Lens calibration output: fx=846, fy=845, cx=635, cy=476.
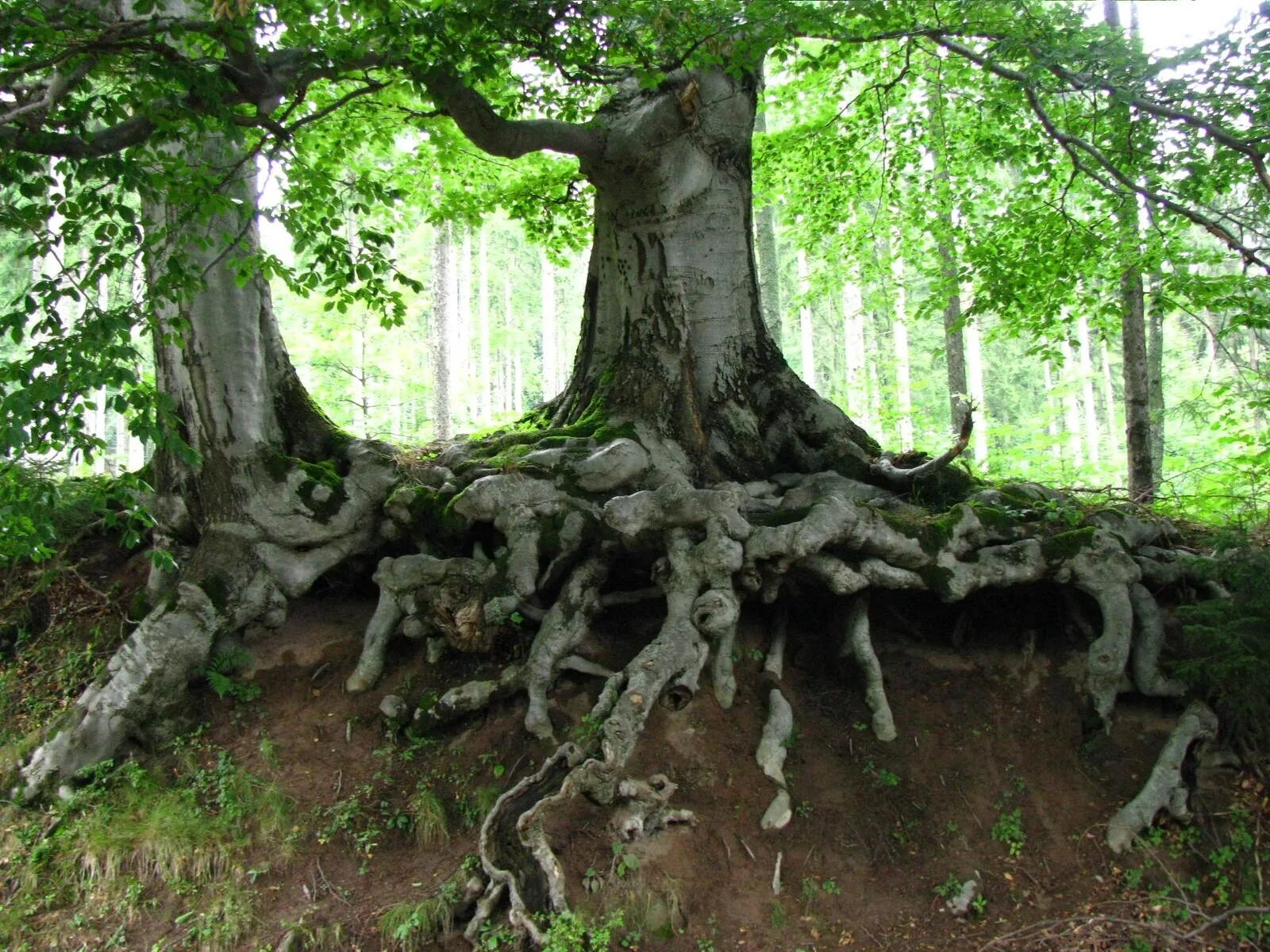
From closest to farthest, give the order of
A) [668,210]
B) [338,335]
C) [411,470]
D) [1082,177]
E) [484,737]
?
[484,737], [411,470], [668,210], [1082,177], [338,335]

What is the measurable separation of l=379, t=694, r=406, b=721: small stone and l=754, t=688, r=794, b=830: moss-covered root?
229cm

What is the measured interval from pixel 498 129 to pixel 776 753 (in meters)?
4.52

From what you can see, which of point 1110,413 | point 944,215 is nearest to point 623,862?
point 944,215

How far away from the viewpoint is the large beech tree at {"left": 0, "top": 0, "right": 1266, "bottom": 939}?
14.0 feet

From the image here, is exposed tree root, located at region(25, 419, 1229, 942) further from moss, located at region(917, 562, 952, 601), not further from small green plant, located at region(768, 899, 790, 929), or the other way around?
small green plant, located at region(768, 899, 790, 929)

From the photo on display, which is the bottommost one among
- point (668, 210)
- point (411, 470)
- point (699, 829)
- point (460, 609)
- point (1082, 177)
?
point (699, 829)

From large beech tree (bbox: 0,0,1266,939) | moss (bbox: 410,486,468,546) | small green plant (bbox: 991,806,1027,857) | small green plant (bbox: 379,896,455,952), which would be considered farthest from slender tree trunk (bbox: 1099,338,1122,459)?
small green plant (bbox: 379,896,455,952)

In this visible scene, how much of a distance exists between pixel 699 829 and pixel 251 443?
161 inches

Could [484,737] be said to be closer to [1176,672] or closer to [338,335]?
[1176,672]

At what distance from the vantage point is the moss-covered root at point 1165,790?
466 cm

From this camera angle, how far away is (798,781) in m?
5.09

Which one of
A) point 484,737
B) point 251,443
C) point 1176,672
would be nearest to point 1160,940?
point 1176,672

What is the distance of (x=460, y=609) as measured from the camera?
17.6ft

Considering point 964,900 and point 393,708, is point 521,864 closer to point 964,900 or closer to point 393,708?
point 393,708
